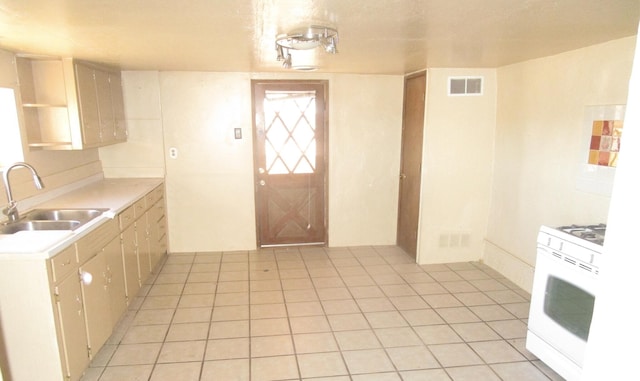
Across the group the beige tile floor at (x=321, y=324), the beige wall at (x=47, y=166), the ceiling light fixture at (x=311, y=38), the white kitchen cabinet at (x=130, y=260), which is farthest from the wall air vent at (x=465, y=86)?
the beige wall at (x=47, y=166)

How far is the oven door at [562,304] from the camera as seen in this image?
2137 millimetres

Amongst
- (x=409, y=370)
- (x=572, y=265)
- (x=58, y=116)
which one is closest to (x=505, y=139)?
(x=572, y=265)

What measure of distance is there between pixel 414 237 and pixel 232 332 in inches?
94.9

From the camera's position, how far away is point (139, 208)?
136 inches

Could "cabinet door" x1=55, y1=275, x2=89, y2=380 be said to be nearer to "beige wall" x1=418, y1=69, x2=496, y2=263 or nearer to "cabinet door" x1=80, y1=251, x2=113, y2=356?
"cabinet door" x1=80, y1=251, x2=113, y2=356

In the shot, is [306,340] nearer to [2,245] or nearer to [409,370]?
[409,370]

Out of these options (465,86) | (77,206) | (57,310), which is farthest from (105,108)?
(465,86)

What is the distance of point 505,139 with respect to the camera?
3.93 metres

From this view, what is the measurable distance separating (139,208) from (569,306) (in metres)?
3.40

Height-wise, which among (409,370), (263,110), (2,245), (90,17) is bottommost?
(409,370)

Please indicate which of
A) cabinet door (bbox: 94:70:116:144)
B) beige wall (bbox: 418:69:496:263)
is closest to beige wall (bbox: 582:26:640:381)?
beige wall (bbox: 418:69:496:263)

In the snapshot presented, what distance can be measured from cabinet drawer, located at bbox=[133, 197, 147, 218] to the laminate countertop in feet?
0.19

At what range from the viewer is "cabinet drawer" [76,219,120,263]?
234 cm

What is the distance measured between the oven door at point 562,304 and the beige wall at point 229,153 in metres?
2.50
